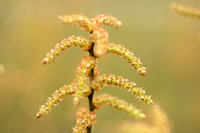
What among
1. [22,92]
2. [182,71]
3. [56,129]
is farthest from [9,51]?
[182,71]

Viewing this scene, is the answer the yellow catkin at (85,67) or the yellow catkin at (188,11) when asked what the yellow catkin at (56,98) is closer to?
the yellow catkin at (85,67)

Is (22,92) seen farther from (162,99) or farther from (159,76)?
(159,76)

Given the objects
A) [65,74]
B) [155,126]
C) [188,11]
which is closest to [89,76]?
[155,126]

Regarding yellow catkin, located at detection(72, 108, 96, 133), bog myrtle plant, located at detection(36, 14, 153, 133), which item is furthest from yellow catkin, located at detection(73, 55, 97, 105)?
yellow catkin, located at detection(72, 108, 96, 133)

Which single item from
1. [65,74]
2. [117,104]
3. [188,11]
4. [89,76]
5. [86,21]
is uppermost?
[65,74]

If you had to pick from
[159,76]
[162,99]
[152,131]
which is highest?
[159,76]

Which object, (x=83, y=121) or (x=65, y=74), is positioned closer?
(x=83, y=121)

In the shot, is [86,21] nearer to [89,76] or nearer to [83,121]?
[89,76]

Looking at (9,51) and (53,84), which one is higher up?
(9,51)
